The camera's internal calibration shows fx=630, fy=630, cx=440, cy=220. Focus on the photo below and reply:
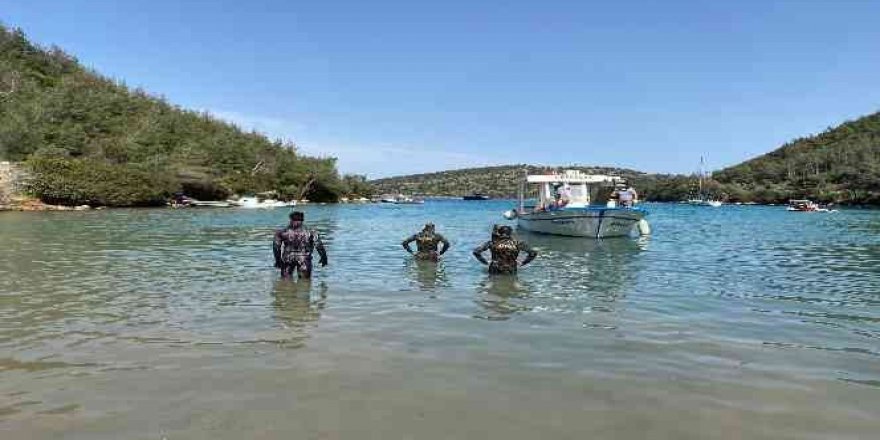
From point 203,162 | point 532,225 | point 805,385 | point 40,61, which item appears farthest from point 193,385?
point 40,61

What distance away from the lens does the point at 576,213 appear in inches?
1176

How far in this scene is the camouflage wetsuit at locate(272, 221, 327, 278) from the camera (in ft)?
44.5

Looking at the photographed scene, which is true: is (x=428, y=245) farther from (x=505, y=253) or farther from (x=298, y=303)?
(x=298, y=303)

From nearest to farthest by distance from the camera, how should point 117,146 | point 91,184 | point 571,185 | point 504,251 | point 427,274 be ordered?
point 504,251 < point 427,274 < point 571,185 < point 91,184 < point 117,146

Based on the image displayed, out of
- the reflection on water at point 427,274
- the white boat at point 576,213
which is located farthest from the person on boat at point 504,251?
the white boat at point 576,213

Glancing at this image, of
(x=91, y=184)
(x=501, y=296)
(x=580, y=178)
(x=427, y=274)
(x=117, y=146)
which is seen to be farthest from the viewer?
(x=117, y=146)

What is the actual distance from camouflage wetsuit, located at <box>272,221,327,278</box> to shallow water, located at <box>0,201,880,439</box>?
0.54m

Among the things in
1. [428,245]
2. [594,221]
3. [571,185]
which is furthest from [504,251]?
[571,185]

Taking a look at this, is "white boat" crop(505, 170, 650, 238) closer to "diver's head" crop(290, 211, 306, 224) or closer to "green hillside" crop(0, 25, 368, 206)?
"diver's head" crop(290, 211, 306, 224)

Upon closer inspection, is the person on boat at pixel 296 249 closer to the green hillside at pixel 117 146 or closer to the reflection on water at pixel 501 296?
the reflection on water at pixel 501 296

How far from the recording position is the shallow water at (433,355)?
5.55m

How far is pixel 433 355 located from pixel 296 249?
665cm

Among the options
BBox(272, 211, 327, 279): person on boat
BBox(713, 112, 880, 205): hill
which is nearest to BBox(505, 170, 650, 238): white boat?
BBox(272, 211, 327, 279): person on boat

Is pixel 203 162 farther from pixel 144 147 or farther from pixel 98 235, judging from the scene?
pixel 98 235
